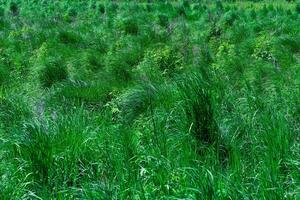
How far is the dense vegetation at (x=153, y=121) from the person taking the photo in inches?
156

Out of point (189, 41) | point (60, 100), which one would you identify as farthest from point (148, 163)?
point (189, 41)

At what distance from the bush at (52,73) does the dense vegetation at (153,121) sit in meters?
0.02

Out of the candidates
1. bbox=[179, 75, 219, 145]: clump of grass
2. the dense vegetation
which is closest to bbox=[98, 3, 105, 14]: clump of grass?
the dense vegetation

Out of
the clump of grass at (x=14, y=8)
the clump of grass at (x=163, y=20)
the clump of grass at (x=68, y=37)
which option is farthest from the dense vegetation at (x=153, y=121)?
the clump of grass at (x=14, y=8)

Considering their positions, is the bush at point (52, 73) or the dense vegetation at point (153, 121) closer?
the dense vegetation at point (153, 121)

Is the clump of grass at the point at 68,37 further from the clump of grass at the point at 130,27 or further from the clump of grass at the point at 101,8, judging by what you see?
the clump of grass at the point at 101,8

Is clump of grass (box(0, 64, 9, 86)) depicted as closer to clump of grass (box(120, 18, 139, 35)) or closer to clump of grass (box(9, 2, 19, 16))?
clump of grass (box(120, 18, 139, 35))

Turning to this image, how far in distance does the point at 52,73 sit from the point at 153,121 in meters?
3.34

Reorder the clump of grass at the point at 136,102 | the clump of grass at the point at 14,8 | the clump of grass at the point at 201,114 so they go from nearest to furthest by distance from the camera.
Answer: the clump of grass at the point at 201,114, the clump of grass at the point at 136,102, the clump of grass at the point at 14,8

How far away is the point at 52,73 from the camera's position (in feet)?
25.9

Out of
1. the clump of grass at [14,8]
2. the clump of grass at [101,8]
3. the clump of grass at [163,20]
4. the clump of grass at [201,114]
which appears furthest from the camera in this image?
the clump of grass at [14,8]

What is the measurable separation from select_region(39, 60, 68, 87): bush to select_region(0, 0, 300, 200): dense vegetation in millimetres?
15

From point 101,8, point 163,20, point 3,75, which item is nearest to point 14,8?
point 101,8

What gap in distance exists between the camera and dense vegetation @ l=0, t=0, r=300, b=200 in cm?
396
